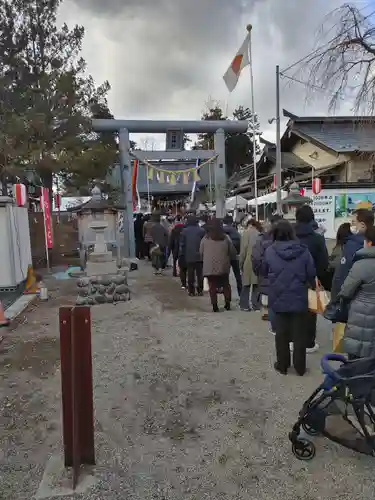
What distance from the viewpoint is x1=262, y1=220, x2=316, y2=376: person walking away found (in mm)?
4141

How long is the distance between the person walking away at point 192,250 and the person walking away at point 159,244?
2938mm

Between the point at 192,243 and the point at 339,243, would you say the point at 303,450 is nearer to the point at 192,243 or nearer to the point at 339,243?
the point at 339,243

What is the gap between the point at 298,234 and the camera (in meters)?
4.93

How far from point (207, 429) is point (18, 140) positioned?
14.7 m

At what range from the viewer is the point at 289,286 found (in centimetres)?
414

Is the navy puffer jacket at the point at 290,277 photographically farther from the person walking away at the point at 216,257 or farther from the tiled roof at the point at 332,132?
the tiled roof at the point at 332,132

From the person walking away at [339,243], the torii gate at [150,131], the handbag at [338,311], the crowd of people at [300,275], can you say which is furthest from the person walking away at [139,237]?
the handbag at [338,311]

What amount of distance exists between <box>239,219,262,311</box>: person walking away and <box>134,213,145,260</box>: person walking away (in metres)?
9.05

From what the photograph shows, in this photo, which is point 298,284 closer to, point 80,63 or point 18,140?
point 18,140

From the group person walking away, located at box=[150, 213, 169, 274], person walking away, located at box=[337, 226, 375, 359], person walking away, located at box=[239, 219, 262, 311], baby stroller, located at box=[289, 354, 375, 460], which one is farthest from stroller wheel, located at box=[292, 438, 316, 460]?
person walking away, located at box=[150, 213, 169, 274]

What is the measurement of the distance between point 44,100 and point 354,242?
15.4 m

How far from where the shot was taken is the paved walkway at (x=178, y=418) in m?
2.67

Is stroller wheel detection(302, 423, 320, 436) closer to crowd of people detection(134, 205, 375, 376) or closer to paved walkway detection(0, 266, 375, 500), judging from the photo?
paved walkway detection(0, 266, 375, 500)

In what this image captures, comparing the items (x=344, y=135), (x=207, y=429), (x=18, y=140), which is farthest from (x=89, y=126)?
(x=207, y=429)
